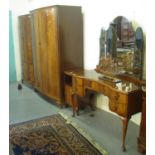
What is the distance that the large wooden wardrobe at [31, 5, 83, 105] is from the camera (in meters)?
3.39

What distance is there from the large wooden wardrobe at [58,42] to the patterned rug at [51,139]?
764mm

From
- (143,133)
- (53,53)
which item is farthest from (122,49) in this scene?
(53,53)

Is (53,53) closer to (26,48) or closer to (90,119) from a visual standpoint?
(90,119)

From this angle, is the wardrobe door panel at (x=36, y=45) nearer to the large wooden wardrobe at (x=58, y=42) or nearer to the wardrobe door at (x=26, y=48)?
the large wooden wardrobe at (x=58, y=42)

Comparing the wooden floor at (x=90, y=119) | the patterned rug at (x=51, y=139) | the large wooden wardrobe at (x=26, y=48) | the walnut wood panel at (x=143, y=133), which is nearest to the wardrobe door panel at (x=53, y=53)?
the wooden floor at (x=90, y=119)

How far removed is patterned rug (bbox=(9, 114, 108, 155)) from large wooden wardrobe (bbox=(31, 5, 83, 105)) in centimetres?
76

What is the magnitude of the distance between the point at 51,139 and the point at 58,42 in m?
1.58

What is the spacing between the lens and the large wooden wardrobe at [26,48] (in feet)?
15.6

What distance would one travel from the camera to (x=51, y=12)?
3406 millimetres

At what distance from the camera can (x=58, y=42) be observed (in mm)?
3408

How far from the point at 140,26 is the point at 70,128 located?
1619mm

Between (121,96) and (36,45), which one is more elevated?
(36,45)

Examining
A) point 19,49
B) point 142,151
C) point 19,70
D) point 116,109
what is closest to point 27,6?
point 19,49
